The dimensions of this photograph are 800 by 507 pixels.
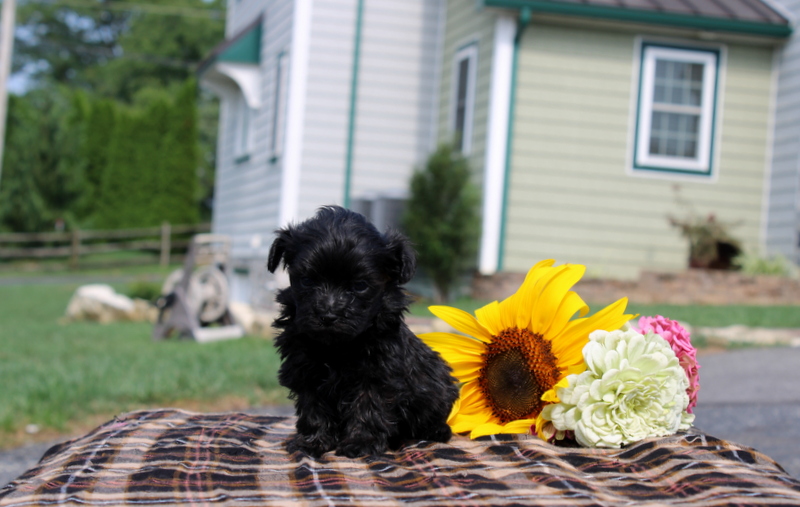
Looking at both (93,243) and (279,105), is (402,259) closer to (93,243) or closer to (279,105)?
(279,105)

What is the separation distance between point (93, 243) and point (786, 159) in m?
25.2

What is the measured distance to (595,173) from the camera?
11.6 m

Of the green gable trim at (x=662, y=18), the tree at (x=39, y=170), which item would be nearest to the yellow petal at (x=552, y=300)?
the green gable trim at (x=662, y=18)

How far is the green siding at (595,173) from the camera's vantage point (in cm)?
1151

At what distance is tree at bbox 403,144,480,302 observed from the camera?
11.0 m

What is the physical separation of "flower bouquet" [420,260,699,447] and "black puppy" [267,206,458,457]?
1.23 feet

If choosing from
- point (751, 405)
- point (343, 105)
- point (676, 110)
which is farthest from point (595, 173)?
point (751, 405)

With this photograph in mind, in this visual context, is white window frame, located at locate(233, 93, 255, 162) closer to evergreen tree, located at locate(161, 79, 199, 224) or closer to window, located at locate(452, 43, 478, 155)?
window, located at locate(452, 43, 478, 155)

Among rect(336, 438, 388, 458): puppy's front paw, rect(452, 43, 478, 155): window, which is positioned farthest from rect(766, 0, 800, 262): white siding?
rect(336, 438, 388, 458): puppy's front paw

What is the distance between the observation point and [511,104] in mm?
11430

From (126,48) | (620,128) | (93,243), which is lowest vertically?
(93,243)

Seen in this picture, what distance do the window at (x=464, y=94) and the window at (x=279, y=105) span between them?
9.57 ft

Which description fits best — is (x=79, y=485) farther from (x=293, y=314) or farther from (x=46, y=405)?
(x=46, y=405)

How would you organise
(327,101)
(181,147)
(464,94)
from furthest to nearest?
(181,147) → (327,101) → (464,94)
